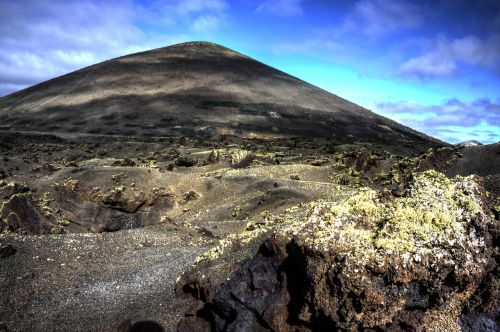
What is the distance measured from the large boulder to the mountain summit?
43.1 meters

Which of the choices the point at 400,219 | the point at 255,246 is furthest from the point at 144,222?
the point at 400,219

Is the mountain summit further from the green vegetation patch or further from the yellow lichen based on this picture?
the green vegetation patch

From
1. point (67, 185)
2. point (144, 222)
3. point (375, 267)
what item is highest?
point (375, 267)

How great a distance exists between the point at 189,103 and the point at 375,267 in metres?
59.1

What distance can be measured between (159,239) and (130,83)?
211ft

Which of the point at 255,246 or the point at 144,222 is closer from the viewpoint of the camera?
the point at 255,246

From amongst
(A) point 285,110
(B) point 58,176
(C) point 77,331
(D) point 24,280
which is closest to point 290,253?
(C) point 77,331

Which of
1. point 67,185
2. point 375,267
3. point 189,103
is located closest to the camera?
point 375,267

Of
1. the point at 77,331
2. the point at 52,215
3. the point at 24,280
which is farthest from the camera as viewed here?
A: the point at 52,215

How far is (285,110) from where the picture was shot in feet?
203

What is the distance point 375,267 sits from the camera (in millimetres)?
4289

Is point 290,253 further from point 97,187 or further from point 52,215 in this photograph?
point 97,187

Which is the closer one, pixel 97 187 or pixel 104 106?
pixel 97 187

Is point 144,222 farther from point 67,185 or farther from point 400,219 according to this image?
point 400,219
